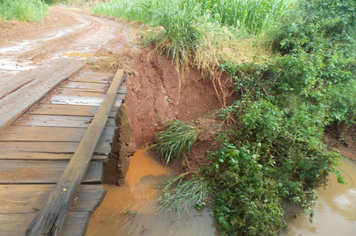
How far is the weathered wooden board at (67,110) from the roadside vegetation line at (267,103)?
1589mm

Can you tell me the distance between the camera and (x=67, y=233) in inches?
47.8

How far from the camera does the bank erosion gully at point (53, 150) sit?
1257 mm

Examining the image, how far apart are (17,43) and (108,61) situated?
3233 mm

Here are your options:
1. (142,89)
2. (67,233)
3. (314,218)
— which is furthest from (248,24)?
(67,233)

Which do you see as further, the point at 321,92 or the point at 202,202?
the point at 321,92

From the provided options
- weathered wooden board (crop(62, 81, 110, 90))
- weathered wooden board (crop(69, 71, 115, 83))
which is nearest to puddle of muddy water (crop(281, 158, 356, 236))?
weathered wooden board (crop(62, 81, 110, 90))

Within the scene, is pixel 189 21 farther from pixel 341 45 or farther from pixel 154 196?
pixel 154 196

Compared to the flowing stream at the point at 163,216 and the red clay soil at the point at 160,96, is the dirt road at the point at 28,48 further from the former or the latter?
the flowing stream at the point at 163,216

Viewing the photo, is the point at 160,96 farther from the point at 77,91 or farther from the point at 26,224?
the point at 26,224

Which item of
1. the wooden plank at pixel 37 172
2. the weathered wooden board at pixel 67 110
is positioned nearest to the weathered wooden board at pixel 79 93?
the weathered wooden board at pixel 67 110

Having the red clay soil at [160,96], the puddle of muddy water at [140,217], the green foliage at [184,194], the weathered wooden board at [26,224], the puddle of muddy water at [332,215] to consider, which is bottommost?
the puddle of muddy water at [140,217]

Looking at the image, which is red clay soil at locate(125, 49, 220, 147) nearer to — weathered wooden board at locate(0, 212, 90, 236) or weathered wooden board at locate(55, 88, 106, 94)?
weathered wooden board at locate(55, 88, 106, 94)

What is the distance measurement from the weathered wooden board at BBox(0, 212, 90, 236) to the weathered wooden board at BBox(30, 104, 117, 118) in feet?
4.19

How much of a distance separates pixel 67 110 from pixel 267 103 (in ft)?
Answer: 9.99
